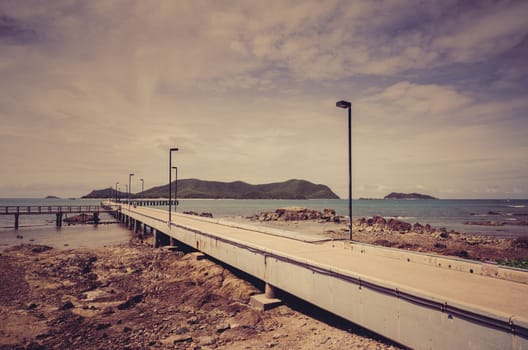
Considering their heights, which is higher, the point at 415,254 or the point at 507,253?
the point at 415,254

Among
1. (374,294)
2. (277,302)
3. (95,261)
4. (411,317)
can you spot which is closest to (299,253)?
(277,302)

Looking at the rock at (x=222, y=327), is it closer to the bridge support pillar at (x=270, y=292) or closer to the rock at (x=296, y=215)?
the bridge support pillar at (x=270, y=292)

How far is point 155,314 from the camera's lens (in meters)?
10.8

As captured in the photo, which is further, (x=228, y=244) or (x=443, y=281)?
(x=228, y=244)

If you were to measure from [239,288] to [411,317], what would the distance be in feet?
24.2

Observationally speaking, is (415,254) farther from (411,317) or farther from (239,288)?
(239,288)

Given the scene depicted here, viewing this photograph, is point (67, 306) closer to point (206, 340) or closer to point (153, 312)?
point (153, 312)

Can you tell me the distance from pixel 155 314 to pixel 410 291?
812 cm

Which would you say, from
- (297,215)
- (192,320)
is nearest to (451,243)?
(192,320)

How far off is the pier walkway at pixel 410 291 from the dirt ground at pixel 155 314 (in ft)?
2.92

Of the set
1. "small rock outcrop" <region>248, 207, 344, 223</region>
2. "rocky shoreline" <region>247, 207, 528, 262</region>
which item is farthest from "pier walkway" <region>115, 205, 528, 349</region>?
"small rock outcrop" <region>248, 207, 344, 223</region>

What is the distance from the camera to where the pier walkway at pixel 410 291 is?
547 centimetres

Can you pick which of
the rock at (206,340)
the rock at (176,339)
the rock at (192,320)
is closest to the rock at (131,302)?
the rock at (192,320)

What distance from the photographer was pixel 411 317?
6.39m
